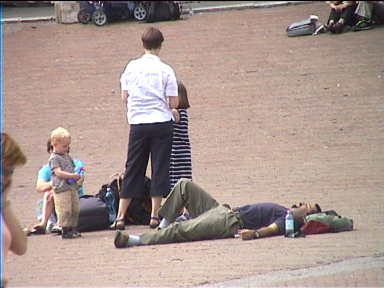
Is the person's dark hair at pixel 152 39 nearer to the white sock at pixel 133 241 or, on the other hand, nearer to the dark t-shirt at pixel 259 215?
the dark t-shirt at pixel 259 215

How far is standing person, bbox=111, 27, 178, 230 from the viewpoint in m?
9.98

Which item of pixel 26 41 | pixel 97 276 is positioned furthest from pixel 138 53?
pixel 97 276

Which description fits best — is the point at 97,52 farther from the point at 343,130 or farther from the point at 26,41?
the point at 343,130

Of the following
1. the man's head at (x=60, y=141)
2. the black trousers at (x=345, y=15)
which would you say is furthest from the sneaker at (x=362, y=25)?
the man's head at (x=60, y=141)

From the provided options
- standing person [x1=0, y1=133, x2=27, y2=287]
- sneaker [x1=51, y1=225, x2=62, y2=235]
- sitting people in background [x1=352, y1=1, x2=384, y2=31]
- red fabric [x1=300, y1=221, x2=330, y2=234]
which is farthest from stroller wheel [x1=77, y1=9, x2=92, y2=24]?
standing person [x1=0, y1=133, x2=27, y2=287]

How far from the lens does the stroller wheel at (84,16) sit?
2000cm

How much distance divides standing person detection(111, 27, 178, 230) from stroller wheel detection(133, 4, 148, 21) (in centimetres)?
982

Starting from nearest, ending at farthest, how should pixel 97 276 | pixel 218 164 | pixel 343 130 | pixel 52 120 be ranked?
pixel 97 276 → pixel 218 164 → pixel 343 130 → pixel 52 120

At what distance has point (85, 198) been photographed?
10359mm

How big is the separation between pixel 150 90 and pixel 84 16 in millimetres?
10355

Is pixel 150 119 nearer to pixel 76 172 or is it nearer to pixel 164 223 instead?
pixel 76 172

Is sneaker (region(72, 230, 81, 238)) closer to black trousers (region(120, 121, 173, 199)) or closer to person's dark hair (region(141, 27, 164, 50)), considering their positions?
black trousers (region(120, 121, 173, 199))

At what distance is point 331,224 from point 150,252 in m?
1.54

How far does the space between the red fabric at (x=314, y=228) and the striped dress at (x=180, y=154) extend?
4.96 feet
